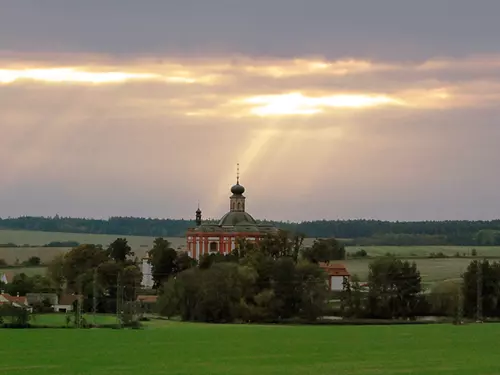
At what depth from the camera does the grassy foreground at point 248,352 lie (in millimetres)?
53156

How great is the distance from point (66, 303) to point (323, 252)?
52126 millimetres

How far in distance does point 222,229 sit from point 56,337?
312 ft

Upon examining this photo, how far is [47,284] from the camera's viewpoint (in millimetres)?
147375

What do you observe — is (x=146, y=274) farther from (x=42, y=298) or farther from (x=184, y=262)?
(x=42, y=298)

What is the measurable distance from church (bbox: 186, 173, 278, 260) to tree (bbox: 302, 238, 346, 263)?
5.66 meters

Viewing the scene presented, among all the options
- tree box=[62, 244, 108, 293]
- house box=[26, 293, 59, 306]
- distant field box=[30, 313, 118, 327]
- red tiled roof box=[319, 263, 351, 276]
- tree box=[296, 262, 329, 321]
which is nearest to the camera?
distant field box=[30, 313, 118, 327]

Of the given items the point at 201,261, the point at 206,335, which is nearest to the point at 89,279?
the point at 201,261

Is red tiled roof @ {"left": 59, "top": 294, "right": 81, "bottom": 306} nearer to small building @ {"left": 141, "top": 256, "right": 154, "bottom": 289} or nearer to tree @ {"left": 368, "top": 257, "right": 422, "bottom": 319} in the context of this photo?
small building @ {"left": 141, "top": 256, "right": 154, "bottom": 289}

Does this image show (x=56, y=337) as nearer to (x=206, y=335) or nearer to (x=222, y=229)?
(x=206, y=335)

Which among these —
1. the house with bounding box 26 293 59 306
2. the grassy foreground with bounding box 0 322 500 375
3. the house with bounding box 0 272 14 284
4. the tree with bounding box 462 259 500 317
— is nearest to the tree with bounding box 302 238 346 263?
→ the tree with bounding box 462 259 500 317

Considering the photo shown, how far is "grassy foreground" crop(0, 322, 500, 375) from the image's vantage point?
53.2 meters

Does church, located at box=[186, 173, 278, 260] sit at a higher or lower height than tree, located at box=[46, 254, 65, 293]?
higher

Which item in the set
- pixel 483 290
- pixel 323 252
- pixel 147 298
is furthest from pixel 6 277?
pixel 483 290

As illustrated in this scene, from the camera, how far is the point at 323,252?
6870 inches
